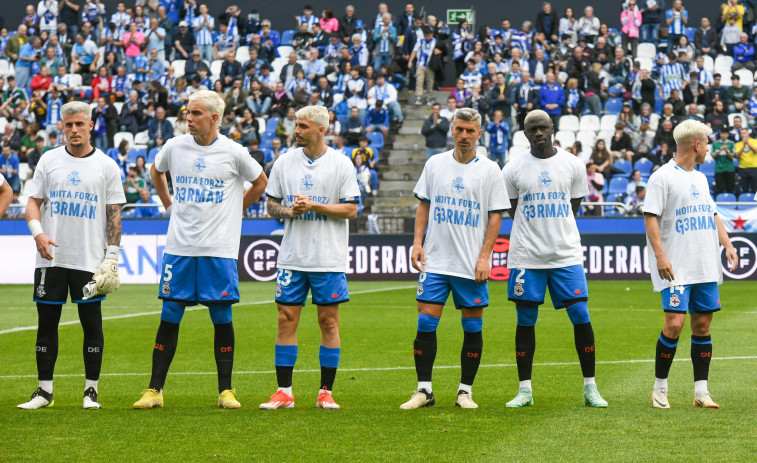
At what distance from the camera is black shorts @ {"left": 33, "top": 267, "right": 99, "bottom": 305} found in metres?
7.83

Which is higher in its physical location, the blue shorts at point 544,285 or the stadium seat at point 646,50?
the stadium seat at point 646,50

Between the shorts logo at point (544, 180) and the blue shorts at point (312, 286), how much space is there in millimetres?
1609

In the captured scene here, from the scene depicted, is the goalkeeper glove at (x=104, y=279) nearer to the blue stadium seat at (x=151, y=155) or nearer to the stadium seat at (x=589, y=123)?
the blue stadium seat at (x=151, y=155)

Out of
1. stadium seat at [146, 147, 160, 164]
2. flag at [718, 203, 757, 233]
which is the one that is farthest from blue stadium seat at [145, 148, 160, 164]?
flag at [718, 203, 757, 233]

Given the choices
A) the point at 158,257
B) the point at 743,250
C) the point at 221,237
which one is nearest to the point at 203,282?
the point at 221,237

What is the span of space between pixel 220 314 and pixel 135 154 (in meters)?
21.2

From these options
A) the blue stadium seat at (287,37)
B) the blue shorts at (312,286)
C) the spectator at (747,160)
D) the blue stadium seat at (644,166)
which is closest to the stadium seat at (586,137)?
the blue stadium seat at (644,166)

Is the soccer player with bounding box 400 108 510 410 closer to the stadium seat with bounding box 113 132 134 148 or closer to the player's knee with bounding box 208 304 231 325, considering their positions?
the player's knee with bounding box 208 304 231 325

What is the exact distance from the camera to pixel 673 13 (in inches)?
1185

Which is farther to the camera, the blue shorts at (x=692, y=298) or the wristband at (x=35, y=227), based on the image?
the blue shorts at (x=692, y=298)

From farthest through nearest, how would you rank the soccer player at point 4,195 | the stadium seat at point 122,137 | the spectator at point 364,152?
1. the stadium seat at point 122,137
2. the spectator at point 364,152
3. the soccer player at point 4,195

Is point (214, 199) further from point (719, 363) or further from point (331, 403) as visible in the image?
point (719, 363)

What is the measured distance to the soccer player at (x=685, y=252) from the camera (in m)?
7.82

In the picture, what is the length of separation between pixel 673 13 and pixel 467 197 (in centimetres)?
2410
